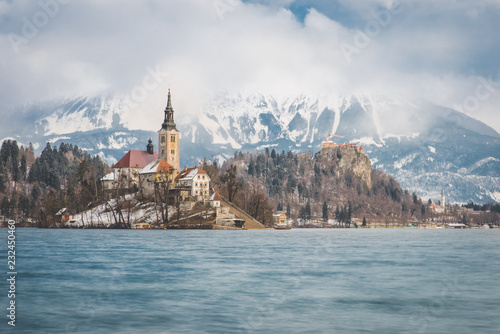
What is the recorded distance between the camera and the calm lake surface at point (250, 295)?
34312 mm

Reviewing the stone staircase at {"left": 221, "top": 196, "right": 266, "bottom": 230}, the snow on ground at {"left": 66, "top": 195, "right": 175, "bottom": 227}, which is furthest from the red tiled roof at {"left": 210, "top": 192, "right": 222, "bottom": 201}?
the snow on ground at {"left": 66, "top": 195, "right": 175, "bottom": 227}

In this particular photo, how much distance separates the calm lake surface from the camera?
113 feet

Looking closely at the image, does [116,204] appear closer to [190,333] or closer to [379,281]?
[379,281]

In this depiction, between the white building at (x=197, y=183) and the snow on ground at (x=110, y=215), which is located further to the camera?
the white building at (x=197, y=183)

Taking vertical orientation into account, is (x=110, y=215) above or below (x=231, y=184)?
below

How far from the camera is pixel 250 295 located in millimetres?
45250

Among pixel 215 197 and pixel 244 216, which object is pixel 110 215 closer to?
pixel 215 197

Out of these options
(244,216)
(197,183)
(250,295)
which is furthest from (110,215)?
(250,295)

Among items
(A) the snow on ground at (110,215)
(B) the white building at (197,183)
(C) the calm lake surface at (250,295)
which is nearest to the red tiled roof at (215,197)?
(B) the white building at (197,183)

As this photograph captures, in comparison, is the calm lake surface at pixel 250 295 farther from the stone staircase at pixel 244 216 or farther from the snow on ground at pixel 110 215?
the snow on ground at pixel 110 215

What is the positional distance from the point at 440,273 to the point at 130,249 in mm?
47821

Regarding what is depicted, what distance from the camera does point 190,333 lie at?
3200 centimetres

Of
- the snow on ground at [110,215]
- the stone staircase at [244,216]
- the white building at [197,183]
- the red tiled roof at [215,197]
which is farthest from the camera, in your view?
the white building at [197,183]

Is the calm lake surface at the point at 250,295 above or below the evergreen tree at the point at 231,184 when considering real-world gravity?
below
